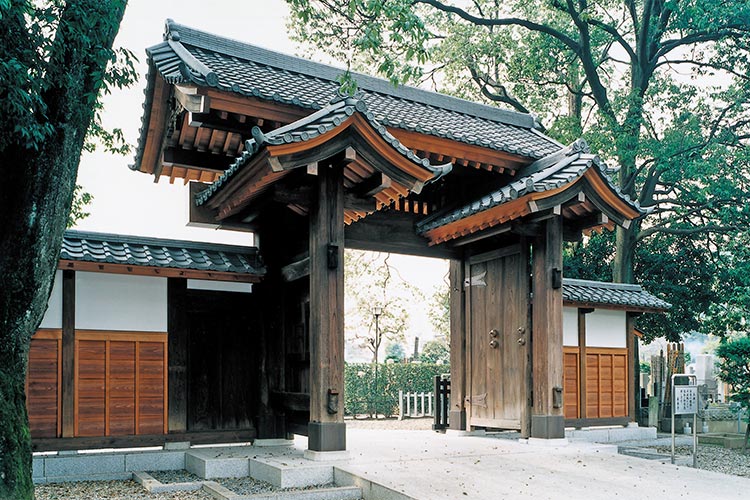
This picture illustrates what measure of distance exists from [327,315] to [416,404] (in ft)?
34.0

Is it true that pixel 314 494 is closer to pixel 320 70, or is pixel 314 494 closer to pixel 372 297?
pixel 320 70

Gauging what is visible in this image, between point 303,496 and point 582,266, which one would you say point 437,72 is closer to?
point 582,266

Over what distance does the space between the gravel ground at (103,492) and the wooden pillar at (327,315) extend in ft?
4.13

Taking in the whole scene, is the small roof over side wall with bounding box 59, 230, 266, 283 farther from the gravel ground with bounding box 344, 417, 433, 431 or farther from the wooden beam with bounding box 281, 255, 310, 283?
the gravel ground with bounding box 344, 417, 433, 431

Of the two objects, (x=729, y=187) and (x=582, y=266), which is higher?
(x=729, y=187)

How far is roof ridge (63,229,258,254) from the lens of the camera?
763cm

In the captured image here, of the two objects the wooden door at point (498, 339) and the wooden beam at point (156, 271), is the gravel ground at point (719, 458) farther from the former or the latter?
the wooden beam at point (156, 271)

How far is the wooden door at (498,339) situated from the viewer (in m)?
8.57

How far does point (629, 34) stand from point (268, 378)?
46.6 ft

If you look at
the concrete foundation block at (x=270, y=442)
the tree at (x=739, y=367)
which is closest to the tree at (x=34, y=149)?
the concrete foundation block at (x=270, y=442)

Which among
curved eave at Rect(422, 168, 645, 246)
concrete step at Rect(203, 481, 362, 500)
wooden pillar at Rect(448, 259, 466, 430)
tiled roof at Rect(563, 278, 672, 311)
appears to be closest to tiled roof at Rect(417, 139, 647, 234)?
curved eave at Rect(422, 168, 645, 246)

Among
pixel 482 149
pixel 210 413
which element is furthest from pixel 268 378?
pixel 482 149

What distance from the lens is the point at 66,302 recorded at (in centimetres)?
736

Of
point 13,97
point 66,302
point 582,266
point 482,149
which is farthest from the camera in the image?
point 582,266
